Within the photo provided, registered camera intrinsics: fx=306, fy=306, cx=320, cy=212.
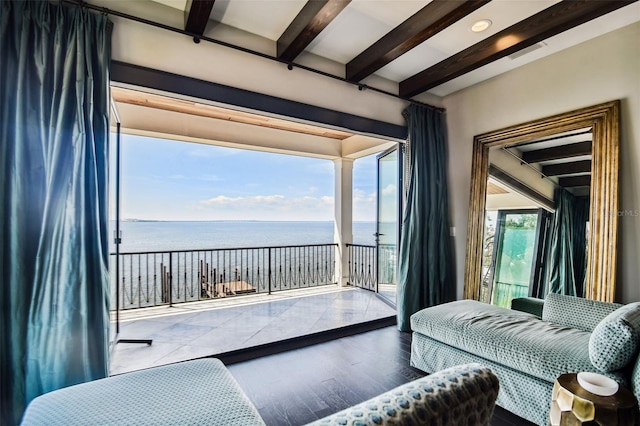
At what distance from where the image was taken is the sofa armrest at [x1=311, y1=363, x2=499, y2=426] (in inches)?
26.1

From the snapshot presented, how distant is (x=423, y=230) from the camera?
3.55 meters

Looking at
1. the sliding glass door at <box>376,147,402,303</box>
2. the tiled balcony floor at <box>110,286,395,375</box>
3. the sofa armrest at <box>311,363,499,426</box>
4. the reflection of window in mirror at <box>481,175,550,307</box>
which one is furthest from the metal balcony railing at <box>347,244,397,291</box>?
the sofa armrest at <box>311,363,499,426</box>

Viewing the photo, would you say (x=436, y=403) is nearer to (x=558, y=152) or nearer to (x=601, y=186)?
(x=601, y=186)

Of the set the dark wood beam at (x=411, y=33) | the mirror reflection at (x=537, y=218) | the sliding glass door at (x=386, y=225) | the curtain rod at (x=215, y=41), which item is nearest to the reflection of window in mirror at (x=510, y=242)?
the mirror reflection at (x=537, y=218)

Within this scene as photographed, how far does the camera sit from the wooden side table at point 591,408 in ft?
3.92

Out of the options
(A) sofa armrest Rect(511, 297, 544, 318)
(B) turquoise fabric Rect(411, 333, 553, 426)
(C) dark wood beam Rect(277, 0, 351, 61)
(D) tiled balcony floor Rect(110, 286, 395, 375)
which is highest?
(C) dark wood beam Rect(277, 0, 351, 61)

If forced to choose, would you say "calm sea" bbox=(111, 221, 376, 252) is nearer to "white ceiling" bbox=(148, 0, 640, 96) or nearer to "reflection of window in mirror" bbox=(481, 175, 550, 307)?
"reflection of window in mirror" bbox=(481, 175, 550, 307)

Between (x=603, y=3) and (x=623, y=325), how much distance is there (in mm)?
2043

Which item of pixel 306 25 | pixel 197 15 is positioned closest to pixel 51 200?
pixel 197 15

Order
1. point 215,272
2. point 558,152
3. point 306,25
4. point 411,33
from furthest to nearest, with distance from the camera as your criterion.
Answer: point 215,272
point 558,152
point 411,33
point 306,25

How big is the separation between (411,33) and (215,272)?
187 inches

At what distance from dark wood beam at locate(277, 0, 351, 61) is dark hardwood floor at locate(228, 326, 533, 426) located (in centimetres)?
265

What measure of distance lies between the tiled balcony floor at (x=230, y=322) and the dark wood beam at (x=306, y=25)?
2.68m

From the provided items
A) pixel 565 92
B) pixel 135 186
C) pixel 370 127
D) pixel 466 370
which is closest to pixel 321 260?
pixel 370 127
